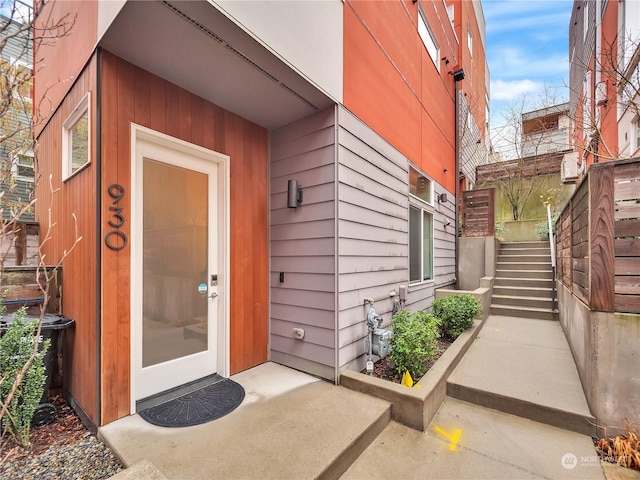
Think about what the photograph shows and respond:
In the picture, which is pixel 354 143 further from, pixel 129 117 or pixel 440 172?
pixel 440 172

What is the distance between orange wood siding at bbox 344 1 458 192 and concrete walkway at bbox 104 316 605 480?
301 centimetres

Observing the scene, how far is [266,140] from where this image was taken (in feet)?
11.9

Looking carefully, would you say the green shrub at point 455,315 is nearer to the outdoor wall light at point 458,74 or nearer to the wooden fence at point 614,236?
the wooden fence at point 614,236

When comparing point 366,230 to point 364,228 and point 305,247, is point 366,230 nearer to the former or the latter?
point 364,228

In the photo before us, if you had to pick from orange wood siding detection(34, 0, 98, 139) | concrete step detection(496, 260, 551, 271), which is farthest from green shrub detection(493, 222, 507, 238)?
orange wood siding detection(34, 0, 98, 139)

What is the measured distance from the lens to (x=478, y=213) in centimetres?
790

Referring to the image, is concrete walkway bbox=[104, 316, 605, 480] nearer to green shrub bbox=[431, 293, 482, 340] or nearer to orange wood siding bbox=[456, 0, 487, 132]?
green shrub bbox=[431, 293, 482, 340]

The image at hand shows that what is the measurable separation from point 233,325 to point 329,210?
1564 millimetres

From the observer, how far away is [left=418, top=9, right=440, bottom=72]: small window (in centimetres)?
539

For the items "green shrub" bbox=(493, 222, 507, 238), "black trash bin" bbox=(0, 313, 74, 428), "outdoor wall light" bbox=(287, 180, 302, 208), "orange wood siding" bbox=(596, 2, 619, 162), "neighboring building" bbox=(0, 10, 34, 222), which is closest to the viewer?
"neighboring building" bbox=(0, 10, 34, 222)

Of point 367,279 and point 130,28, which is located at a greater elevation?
point 130,28

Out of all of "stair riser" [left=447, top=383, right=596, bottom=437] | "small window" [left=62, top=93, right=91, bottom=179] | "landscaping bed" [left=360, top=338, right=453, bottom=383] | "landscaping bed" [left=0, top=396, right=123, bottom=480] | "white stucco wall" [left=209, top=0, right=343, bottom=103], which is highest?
"white stucco wall" [left=209, top=0, right=343, bottom=103]

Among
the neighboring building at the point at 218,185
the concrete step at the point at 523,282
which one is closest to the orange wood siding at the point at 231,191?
the neighboring building at the point at 218,185

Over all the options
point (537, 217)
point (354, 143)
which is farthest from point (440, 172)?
point (537, 217)
